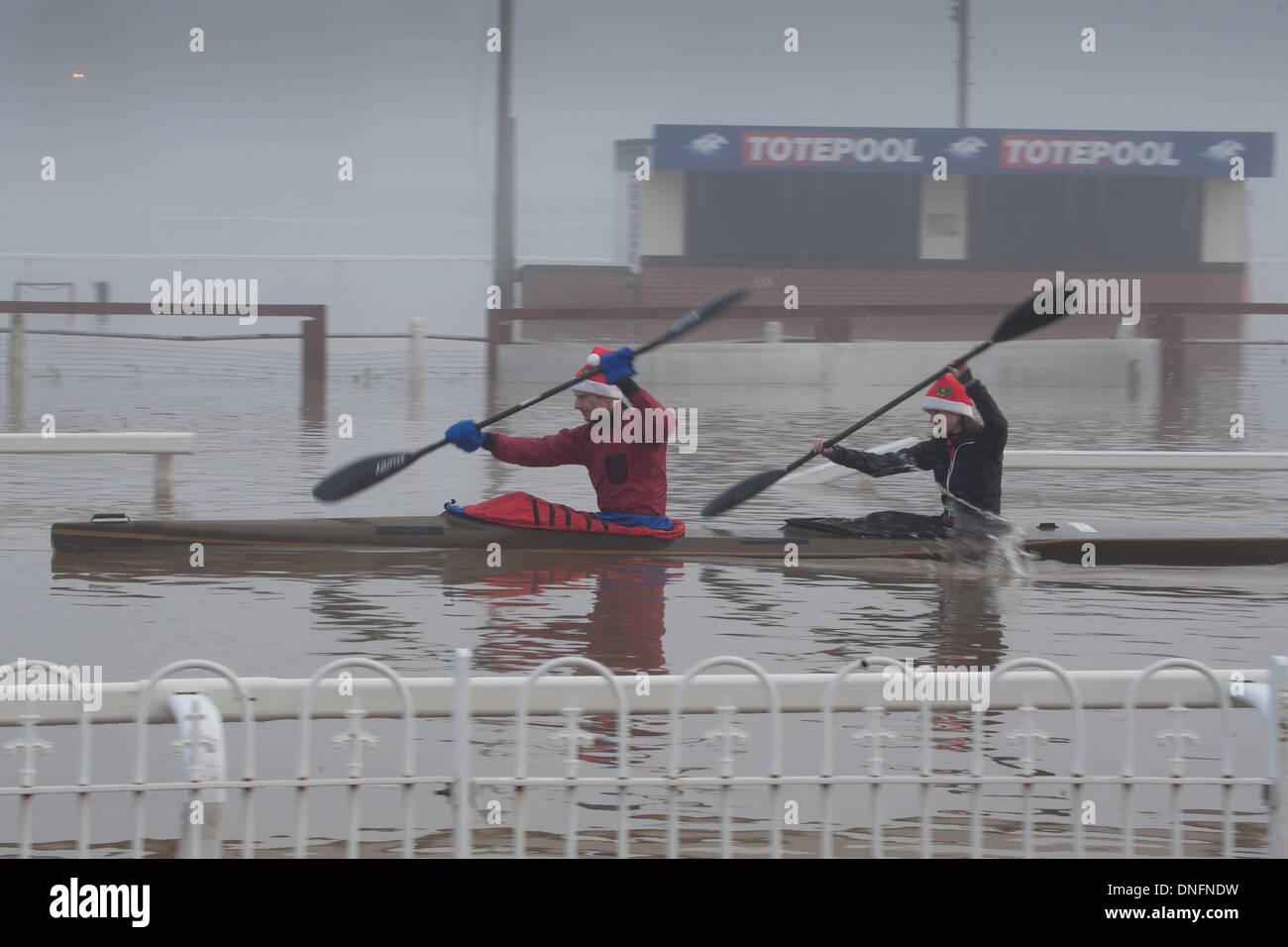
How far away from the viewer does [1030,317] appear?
9797mm

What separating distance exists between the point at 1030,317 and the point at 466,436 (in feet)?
11.9

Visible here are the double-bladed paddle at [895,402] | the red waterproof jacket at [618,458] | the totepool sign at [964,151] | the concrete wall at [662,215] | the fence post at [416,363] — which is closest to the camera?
the red waterproof jacket at [618,458]

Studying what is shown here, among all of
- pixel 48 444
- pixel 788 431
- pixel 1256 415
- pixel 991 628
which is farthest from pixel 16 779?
pixel 1256 415

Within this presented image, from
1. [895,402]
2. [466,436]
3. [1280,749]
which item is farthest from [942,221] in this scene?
[1280,749]

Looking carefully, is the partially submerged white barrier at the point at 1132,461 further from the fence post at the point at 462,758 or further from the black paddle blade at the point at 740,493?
the fence post at the point at 462,758

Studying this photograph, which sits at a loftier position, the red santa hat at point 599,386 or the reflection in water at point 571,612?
the red santa hat at point 599,386

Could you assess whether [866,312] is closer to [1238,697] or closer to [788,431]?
[788,431]

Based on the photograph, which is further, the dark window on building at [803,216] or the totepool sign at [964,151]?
the dark window on building at [803,216]

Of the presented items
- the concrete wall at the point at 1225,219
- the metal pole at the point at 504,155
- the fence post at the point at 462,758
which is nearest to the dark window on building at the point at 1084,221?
the concrete wall at the point at 1225,219

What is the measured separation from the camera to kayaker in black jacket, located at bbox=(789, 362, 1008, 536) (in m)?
8.94

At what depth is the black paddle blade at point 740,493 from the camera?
10.0 m

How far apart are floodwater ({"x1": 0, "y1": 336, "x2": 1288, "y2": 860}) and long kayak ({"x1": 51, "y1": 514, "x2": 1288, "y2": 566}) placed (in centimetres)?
9

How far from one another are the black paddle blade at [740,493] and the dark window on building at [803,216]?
20.8 meters
